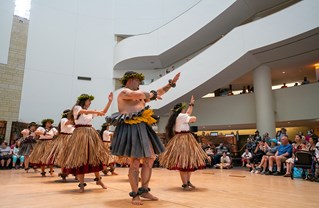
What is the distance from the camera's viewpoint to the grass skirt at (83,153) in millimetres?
3468

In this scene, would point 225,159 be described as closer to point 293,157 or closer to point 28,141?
point 293,157

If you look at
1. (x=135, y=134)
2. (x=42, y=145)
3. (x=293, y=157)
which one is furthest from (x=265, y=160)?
(x=42, y=145)

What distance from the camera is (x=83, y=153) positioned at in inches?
137

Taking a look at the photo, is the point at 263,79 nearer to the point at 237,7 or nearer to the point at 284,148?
the point at 237,7

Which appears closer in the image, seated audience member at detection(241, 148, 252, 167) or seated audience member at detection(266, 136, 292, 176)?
seated audience member at detection(266, 136, 292, 176)

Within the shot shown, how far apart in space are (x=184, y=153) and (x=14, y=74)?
37.7 ft

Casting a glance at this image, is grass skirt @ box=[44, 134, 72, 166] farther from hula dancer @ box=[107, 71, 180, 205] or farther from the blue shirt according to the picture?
the blue shirt

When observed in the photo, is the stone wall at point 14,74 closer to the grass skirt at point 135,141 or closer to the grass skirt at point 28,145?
the grass skirt at point 28,145

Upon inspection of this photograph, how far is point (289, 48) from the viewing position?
8.86 metres

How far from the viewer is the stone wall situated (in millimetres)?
11520

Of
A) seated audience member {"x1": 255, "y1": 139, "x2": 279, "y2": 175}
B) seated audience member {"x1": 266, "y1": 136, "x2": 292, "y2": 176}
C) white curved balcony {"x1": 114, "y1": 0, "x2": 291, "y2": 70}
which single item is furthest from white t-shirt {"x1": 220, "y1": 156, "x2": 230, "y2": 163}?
white curved balcony {"x1": 114, "y1": 0, "x2": 291, "y2": 70}

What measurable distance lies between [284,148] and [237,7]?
6.56 metres

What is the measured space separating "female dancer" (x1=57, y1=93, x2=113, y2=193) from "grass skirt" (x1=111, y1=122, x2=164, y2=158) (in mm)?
885

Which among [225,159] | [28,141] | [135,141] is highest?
[135,141]
